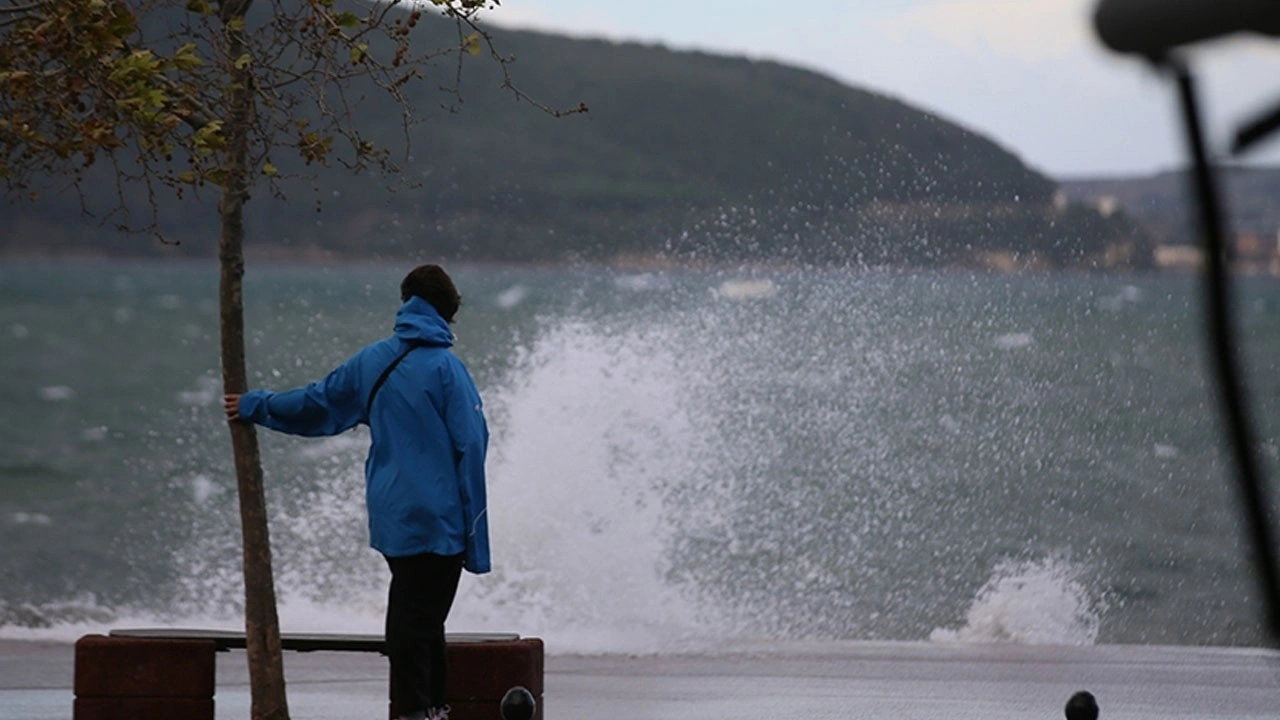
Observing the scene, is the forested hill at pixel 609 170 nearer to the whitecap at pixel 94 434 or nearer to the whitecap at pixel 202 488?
the whitecap at pixel 94 434

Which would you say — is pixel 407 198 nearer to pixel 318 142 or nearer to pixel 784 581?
pixel 784 581

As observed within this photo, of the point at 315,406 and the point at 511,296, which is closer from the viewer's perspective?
the point at 315,406

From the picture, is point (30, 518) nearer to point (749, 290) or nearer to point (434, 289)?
point (749, 290)

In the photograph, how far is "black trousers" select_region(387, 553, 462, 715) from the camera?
7.84 m

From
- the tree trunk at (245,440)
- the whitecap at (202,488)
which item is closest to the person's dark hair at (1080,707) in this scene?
the tree trunk at (245,440)

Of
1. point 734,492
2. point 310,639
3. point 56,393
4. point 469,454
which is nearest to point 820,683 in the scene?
point 310,639

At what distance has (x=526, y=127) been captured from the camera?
5915 inches

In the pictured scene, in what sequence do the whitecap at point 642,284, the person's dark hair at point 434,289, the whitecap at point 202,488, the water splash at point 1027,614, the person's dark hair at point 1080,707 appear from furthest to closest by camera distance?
the whitecap at point 642,284 → the whitecap at point 202,488 → the water splash at point 1027,614 → the person's dark hair at point 434,289 → the person's dark hair at point 1080,707

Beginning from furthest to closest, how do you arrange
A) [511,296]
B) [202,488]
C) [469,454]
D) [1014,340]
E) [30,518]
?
[511,296]
[1014,340]
[202,488]
[30,518]
[469,454]

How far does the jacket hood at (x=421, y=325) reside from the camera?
7.91 metres

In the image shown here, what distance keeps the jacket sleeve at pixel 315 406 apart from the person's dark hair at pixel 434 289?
1.09 ft

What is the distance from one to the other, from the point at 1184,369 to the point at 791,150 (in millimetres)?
56157

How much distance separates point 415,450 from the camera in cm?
777

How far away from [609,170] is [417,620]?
134997mm
